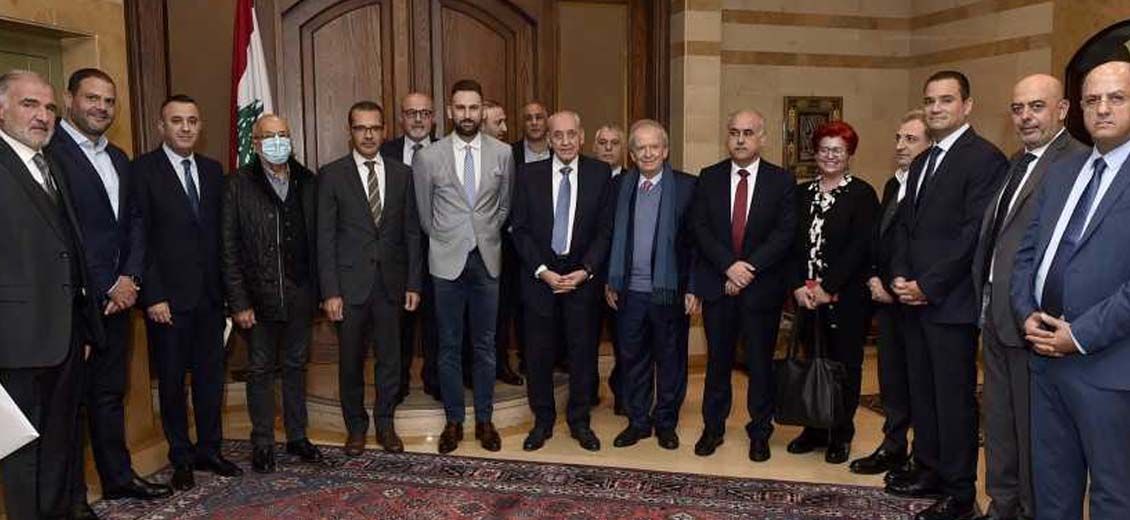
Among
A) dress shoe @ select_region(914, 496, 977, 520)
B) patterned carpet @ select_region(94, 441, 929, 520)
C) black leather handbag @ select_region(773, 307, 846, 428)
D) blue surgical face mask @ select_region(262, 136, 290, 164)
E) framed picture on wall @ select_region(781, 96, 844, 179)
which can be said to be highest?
framed picture on wall @ select_region(781, 96, 844, 179)

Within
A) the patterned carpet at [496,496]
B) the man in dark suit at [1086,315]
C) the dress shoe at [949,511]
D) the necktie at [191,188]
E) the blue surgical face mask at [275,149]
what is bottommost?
the patterned carpet at [496,496]

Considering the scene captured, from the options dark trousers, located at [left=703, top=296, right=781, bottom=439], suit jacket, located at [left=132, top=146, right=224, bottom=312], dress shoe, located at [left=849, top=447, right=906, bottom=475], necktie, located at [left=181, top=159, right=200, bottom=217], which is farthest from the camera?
dark trousers, located at [left=703, top=296, right=781, bottom=439]

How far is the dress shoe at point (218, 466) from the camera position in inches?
165

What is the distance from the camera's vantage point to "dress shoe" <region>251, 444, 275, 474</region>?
425cm

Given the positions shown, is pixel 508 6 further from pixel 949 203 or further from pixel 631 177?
pixel 949 203

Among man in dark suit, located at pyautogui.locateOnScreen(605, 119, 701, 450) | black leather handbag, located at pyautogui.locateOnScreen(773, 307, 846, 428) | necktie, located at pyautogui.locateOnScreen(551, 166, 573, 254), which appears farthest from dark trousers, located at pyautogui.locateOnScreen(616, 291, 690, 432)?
black leather handbag, located at pyautogui.locateOnScreen(773, 307, 846, 428)

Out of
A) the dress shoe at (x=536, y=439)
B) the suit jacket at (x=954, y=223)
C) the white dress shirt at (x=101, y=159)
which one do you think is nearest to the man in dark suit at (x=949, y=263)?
the suit jacket at (x=954, y=223)

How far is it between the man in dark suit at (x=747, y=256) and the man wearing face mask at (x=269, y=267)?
6.31 ft

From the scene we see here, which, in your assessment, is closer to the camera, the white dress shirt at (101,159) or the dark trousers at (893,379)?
the white dress shirt at (101,159)

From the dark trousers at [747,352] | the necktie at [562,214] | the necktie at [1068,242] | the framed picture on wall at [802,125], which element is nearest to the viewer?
the necktie at [1068,242]

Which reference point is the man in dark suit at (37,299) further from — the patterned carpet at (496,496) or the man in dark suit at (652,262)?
the man in dark suit at (652,262)

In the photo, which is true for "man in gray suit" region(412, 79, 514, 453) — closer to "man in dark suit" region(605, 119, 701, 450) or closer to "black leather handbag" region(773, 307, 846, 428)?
Result: "man in dark suit" region(605, 119, 701, 450)

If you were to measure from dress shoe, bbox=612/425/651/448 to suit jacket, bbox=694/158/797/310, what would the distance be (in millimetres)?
900

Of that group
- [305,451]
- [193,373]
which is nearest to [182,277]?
[193,373]
